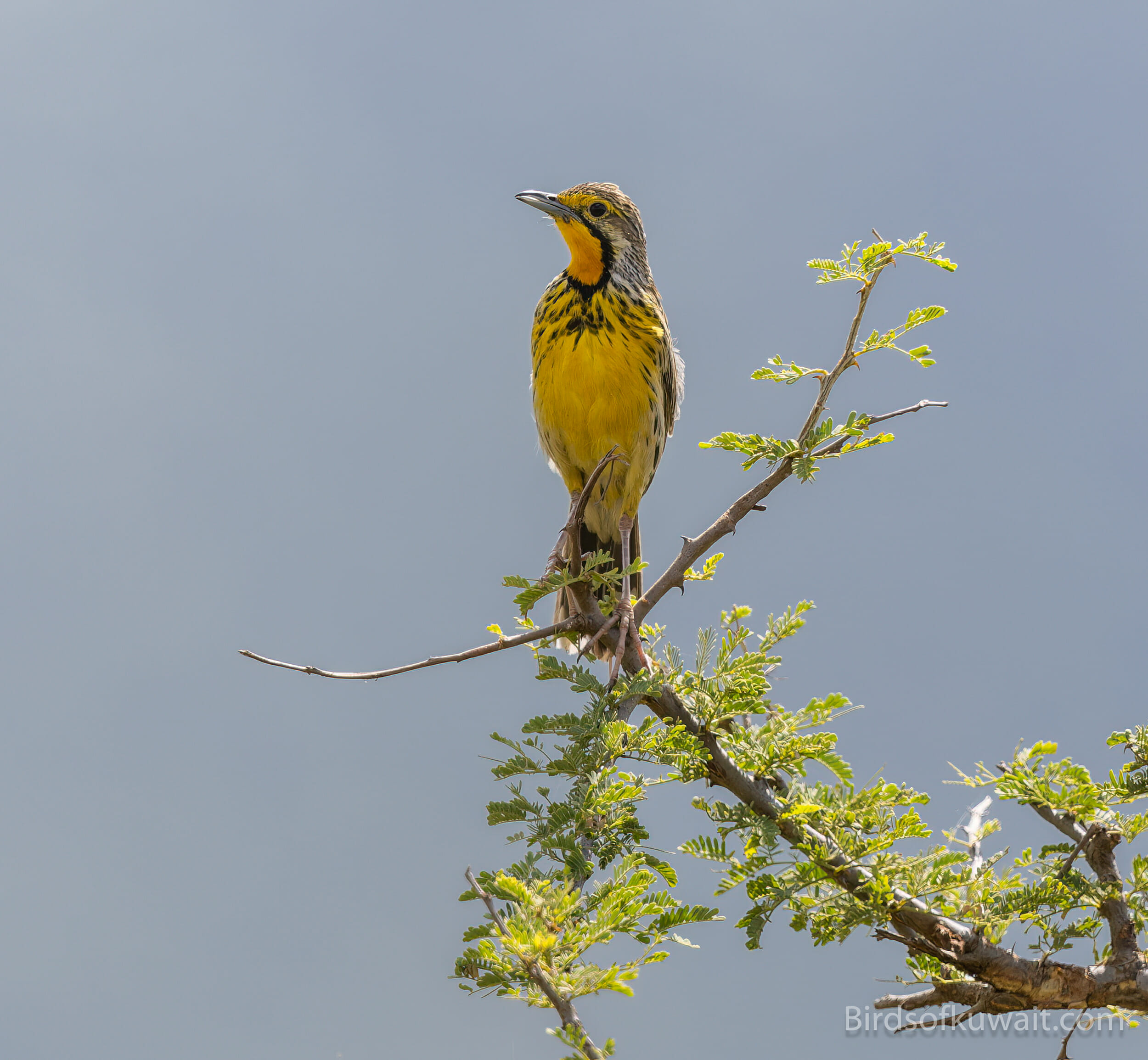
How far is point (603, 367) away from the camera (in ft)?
11.2

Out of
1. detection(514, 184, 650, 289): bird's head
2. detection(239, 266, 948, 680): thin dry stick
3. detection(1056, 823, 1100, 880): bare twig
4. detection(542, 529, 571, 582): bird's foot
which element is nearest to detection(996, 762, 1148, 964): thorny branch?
detection(1056, 823, 1100, 880): bare twig

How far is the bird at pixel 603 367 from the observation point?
344cm

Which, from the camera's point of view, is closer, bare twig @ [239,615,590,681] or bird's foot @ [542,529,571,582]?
bare twig @ [239,615,590,681]

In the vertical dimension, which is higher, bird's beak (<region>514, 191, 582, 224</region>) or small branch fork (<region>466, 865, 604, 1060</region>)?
bird's beak (<region>514, 191, 582, 224</region>)

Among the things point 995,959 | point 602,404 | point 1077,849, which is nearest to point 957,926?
point 995,959

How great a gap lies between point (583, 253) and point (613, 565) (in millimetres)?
1090

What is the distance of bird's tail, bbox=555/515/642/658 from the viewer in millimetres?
3131

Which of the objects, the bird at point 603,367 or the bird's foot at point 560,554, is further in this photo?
the bird at point 603,367

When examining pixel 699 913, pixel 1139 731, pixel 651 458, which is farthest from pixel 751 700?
pixel 651 458

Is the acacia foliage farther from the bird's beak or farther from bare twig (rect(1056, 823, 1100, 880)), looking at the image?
the bird's beak

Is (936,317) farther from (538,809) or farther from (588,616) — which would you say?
(538,809)

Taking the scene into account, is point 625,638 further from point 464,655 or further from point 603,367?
point 603,367

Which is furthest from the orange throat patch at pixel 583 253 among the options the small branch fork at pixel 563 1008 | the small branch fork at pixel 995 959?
the small branch fork at pixel 563 1008

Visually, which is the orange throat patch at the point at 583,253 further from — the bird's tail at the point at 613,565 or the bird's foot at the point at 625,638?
the bird's foot at the point at 625,638
